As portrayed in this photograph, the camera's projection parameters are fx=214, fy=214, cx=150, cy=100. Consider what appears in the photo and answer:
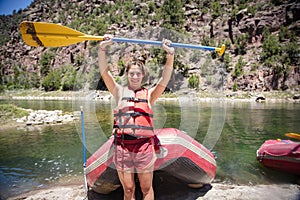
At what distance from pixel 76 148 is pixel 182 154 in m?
5.86

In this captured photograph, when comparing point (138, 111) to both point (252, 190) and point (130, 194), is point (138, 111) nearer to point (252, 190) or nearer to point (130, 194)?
point (130, 194)

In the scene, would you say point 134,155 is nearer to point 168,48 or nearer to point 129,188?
point 129,188

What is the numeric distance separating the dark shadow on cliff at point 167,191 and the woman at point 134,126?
1.46 m

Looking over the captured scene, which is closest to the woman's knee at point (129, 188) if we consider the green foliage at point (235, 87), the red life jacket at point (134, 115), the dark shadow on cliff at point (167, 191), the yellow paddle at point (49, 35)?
the red life jacket at point (134, 115)

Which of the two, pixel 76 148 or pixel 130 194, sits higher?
pixel 130 194

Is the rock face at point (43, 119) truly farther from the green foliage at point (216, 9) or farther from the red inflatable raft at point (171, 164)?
the green foliage at point (216, 9)

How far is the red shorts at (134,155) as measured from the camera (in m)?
2.51

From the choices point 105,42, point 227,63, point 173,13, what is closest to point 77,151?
point 105,42

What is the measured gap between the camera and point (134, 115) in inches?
103

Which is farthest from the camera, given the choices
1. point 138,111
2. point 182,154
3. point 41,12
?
point 41,12

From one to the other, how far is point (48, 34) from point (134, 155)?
2767 mm

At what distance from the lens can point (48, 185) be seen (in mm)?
5086

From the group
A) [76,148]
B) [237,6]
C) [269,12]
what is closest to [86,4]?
[237,6]

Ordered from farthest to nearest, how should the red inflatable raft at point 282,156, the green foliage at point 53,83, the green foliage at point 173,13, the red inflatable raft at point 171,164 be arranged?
the green foliage at point 173,13
the green foliage at point 53,83
the red inflatable raft at point 282,156
the red inflatable raft at point 171,164
